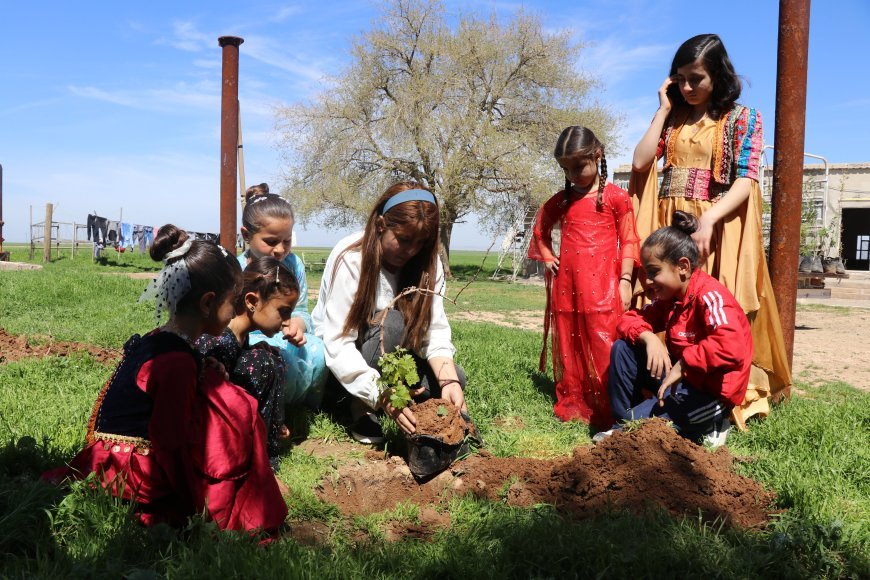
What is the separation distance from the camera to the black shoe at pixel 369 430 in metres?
3.68

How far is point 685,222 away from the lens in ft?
12.6

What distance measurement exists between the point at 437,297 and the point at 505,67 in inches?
851

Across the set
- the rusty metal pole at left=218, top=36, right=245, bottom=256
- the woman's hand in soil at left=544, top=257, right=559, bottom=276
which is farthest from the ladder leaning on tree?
the woman's hand in soil at left=544, top=257, right=559, bottom=276

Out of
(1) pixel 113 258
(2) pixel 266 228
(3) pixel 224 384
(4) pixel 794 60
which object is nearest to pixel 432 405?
(3) pixel 224 384

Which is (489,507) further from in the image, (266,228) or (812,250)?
(812,250)

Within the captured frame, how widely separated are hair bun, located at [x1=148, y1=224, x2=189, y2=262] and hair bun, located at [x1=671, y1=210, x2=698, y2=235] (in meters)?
2.62

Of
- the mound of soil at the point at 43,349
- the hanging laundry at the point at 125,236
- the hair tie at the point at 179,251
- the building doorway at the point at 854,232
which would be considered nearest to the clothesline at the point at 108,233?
the hanging laundry at the point at 125,236

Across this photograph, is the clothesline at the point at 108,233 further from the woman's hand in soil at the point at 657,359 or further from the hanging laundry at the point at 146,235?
the woman's hand in soil at the point at 657,359

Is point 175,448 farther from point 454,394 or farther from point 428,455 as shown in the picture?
point 454,394

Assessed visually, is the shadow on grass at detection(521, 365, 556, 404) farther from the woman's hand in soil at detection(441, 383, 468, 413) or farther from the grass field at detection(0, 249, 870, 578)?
the woman's hand in soil at detection(441, 383, 468, 413)

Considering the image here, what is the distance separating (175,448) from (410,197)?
165cm

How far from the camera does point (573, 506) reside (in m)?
2.74

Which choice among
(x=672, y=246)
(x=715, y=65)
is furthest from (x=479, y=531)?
(x=715, y=65)

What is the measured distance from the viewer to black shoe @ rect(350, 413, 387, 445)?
368 cm
